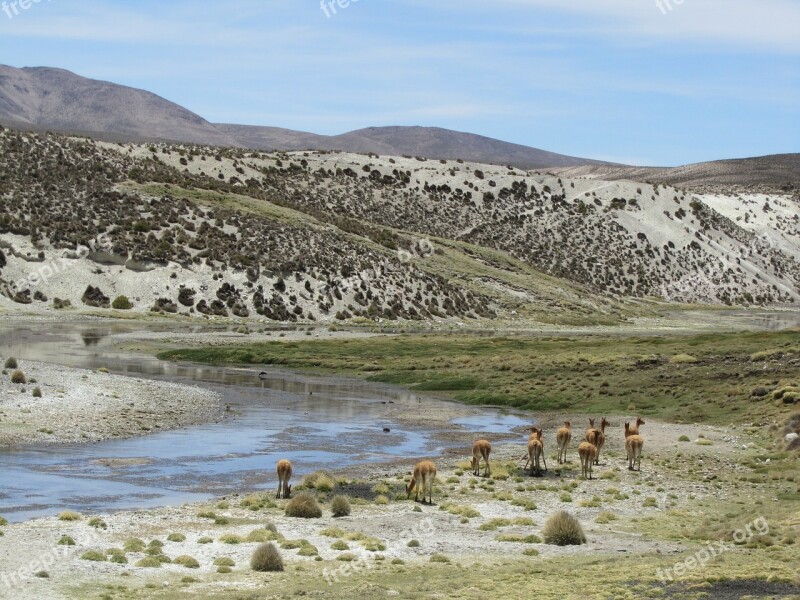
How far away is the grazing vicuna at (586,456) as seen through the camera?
31.8m

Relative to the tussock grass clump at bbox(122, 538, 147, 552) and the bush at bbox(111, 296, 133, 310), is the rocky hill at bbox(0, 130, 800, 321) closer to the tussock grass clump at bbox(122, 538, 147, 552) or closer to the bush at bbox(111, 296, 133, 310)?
the bush at bbox(111, 296, 133, 310)

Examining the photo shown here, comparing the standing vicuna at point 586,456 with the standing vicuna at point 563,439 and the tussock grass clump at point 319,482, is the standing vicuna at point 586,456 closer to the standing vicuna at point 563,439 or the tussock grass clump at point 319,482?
the standing vicuna at point 563,439

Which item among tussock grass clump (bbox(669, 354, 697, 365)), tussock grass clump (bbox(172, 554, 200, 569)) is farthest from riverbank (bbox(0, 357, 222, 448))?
tussock grass clump (bbox(669, 354, 697, 365))

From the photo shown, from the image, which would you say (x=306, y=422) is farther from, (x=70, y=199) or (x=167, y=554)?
(x=70, y=199)

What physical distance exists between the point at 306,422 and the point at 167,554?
22.2 meters

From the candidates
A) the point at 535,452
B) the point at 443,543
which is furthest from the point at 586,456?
the point at 443,543

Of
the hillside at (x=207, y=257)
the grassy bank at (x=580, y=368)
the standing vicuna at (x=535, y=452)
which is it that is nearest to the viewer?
the standing vicuna at (x=535, y=452)

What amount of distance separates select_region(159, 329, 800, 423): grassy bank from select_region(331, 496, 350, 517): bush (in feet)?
75.8

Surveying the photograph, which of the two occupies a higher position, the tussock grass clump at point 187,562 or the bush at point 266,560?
the bush at point 266,560

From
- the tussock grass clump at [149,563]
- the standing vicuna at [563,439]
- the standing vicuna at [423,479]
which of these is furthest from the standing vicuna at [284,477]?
the standing vicuna at [563,439]

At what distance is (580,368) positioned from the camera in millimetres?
59031

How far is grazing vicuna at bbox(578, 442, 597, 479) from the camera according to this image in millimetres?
31766

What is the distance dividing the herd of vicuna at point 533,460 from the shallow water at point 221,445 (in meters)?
2.31

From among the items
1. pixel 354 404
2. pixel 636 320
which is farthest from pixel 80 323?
pixel 636 320
